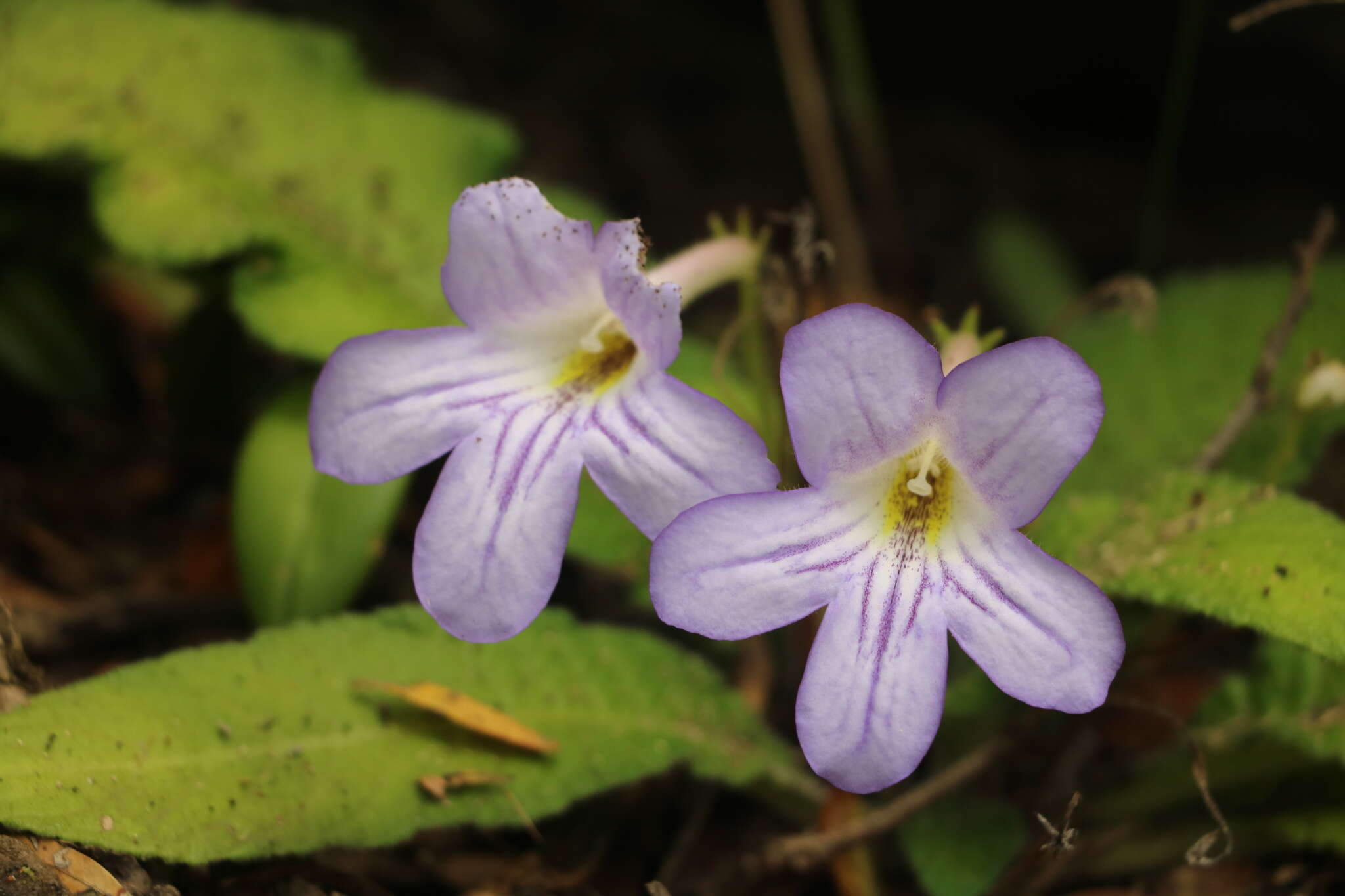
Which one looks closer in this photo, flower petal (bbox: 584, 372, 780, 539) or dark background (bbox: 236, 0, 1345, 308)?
flower petal (bbox: 584, 372, 780, 539)

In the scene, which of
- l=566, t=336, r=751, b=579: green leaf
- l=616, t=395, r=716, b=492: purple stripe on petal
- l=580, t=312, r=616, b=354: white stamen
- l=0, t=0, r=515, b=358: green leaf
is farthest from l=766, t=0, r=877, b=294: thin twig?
l=616, t=395, r=716, b=492: purple stripe on petal

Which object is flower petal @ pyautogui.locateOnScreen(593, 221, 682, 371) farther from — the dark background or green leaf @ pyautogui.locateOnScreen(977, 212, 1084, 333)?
the dark background

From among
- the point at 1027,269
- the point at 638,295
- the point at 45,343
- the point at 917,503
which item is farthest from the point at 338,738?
the point at 1027,269

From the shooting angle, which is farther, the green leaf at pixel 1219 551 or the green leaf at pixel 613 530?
the green leaf at pixel 613 530

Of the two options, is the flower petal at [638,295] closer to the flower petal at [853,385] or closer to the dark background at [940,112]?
the flower petal at [853,385]

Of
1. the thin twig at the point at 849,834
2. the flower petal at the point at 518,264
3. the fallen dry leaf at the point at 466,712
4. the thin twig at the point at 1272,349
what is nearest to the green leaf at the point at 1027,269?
the thin twig at the point at 1272,349

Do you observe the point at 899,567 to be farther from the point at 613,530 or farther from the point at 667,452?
the point at 613,530

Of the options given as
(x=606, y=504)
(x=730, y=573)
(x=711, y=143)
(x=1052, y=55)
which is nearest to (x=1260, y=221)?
(x=1052, y=55)
